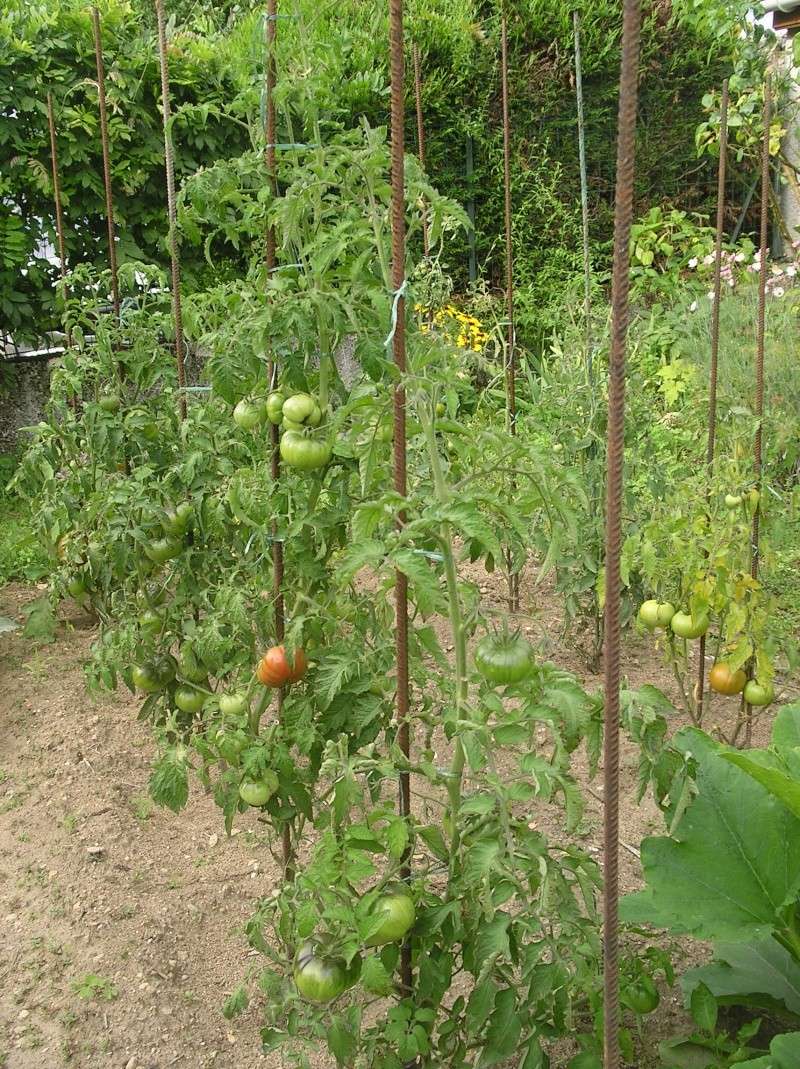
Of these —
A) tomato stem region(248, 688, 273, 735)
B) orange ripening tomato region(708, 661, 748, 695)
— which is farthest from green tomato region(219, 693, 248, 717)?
orange ripening tomato region(708, 661, 748, 695)

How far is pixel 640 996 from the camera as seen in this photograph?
164 cm

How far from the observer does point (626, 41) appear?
3.26ft

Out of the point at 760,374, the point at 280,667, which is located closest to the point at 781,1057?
the point at 280,667

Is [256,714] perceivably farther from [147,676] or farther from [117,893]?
[117,893]

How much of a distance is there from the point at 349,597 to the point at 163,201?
450 cm

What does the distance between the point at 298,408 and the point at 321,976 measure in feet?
3.00

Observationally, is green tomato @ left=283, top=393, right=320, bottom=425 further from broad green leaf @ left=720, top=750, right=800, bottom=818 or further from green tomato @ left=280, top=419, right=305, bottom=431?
broad green leaf @ left=720, top=750, right=800, bottom=818

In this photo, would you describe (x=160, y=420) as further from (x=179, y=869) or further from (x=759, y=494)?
(x=759, y=494)

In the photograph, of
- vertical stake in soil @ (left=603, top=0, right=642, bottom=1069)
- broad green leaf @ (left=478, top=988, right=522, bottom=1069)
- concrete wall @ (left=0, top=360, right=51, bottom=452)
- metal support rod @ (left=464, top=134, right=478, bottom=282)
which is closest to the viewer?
vertical stake in soil @ (left=603, top=0, right=642, bottom=1069)

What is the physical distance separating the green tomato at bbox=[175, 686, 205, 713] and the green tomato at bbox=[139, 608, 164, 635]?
0.17 meters

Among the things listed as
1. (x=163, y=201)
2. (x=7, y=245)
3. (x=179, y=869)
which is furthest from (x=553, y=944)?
(x=163, y=201)

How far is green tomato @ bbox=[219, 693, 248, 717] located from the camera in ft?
6.50

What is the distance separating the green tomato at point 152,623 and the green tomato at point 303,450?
2.93 ft

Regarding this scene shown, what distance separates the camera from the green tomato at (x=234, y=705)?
6.50 ft
